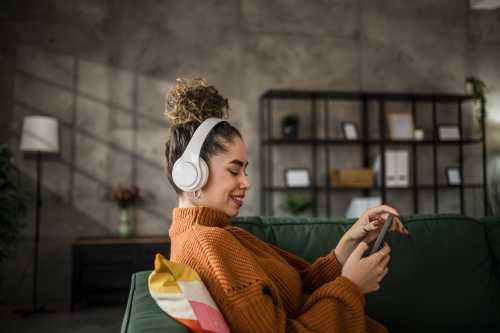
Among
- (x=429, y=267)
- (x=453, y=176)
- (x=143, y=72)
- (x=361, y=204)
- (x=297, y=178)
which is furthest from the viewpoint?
(x=453, y=176)

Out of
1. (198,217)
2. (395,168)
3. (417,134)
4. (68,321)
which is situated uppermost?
(417,134)

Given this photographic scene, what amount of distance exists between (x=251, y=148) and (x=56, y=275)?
2.29 m

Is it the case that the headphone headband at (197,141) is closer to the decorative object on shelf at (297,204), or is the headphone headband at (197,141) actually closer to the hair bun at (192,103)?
the hair bun at (192,103)

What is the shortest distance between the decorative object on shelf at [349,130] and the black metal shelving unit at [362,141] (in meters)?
0.07

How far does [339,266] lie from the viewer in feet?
5.13

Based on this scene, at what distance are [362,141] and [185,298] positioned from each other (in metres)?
4.14

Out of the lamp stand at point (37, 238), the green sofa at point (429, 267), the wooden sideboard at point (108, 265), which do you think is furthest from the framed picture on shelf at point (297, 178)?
the green sofa at point (429, 267)

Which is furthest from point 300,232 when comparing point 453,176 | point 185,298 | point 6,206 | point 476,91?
point 476,91

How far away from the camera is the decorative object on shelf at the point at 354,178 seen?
15.7 ft

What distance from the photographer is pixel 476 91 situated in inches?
209

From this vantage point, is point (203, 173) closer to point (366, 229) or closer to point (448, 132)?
point (366, 229)

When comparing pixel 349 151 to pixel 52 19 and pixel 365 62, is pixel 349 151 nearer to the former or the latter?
pixel 365 62

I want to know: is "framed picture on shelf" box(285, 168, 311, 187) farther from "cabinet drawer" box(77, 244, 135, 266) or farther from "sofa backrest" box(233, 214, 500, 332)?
"sofa backrest" box(233, 214, 500, 332)

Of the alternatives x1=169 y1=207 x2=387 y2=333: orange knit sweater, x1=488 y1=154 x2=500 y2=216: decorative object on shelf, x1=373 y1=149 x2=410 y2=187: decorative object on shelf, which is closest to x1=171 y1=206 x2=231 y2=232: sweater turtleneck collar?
x1=169 y1=207 x2=387 y2=333: orange knit sweater
